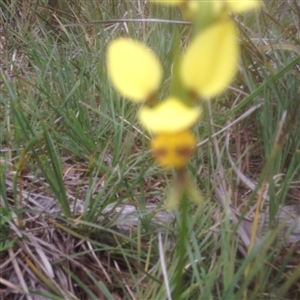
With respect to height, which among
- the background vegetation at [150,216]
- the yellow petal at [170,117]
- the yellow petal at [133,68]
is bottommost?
the background vegetation at [150,216]

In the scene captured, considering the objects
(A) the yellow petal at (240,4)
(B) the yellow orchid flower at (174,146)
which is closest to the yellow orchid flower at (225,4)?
(A) the yellow petal at (240,4)

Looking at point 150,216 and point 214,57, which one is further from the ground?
point 214,57

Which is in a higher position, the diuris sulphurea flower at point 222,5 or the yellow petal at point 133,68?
the diuris sulphurea flower at point 222,5

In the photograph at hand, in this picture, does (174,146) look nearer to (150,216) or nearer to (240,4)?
(240,4)

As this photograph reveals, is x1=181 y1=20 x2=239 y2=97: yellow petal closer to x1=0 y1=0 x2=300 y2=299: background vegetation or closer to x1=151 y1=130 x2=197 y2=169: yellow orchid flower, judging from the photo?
x1=151 y1=130 x2=197 y2=169: yellow orchid flower

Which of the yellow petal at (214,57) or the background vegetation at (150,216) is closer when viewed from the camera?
the yellow petal at (214,57)

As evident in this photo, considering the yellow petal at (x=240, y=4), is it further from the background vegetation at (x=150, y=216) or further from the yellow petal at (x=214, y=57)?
the background vegetation at (x=150, y=216)

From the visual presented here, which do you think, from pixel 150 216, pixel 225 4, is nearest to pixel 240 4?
pixel 225 4
